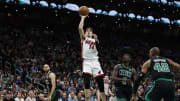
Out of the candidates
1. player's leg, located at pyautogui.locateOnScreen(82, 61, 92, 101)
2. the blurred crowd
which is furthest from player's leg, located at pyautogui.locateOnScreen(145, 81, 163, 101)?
the blurred crowd

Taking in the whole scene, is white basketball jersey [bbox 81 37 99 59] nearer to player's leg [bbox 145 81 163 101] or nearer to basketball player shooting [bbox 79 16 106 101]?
basketball player shooting [bbox 79 16 106 101]

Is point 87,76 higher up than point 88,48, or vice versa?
point 88,48

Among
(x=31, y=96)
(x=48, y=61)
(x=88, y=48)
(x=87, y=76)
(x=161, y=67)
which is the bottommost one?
(x=31, y=96)

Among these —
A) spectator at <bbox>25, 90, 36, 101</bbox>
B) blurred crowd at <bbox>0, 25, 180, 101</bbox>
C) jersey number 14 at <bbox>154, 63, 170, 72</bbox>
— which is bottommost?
spectator at <bbox>25, 90, 36, 101</bbox>

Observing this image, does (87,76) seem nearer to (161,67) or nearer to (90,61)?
(90,61)

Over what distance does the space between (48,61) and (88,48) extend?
36.6 ft

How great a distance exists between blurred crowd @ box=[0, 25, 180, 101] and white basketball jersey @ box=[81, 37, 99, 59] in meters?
3.09

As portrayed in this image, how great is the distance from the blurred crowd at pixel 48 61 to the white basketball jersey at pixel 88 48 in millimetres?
3090

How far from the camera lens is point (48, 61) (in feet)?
60.3

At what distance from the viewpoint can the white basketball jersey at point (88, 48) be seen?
754 centimetres

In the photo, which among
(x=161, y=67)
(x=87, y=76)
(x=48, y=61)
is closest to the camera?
(x=161, y=67)

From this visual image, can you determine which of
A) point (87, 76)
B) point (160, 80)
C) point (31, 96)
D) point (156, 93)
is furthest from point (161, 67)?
point (31, 96)

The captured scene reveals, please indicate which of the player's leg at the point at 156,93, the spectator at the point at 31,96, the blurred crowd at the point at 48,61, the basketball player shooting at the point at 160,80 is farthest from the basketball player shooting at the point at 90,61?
the spectator at the point at 31,96

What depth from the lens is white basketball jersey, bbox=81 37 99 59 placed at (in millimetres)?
7539
